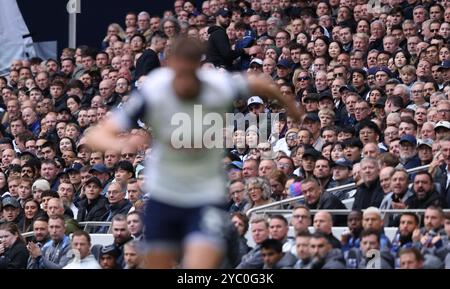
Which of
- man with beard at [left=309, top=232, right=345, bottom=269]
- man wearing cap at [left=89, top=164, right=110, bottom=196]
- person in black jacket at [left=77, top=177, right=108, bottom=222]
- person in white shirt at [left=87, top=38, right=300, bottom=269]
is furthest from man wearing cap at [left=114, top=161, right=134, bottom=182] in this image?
person in white shirt at [left=87, top=38, right=300, bottom=269]

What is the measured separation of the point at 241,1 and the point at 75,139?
13.9ft

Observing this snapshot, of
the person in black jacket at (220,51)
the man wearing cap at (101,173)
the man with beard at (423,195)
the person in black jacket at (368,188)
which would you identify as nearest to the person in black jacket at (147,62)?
the person in black jacket at (220,51)

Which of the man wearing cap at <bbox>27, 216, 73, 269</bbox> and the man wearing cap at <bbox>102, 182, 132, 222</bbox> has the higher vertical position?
the man wearing cap at <bbox>102, 182, 132, 222</bbox>

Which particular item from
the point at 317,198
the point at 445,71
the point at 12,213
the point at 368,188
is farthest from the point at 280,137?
the point at 12,213

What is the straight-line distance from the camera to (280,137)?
15969 millimetres

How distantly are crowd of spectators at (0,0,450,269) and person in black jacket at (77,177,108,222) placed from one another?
0.02 metres

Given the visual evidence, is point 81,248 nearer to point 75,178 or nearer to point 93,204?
point 93,204

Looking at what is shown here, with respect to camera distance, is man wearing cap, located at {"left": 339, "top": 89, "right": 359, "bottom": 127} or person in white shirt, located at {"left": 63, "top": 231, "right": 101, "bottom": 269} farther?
man wearing cap, located at {"left": 339, "top": 89, "right": 359, "bottom": 127}

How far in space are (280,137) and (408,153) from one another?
2.60 metres

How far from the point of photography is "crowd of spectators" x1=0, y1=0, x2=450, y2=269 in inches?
475

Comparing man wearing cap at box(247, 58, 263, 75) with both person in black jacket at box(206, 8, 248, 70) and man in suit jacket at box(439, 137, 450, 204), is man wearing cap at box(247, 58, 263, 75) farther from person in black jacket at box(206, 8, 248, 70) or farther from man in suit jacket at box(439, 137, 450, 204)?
man in suit jacket at box(439, 137, 450, 204)

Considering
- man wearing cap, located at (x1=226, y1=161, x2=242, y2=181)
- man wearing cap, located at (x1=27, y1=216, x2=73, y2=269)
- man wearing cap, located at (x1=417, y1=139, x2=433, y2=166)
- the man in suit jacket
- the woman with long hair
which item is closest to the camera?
the man in suit jacket
